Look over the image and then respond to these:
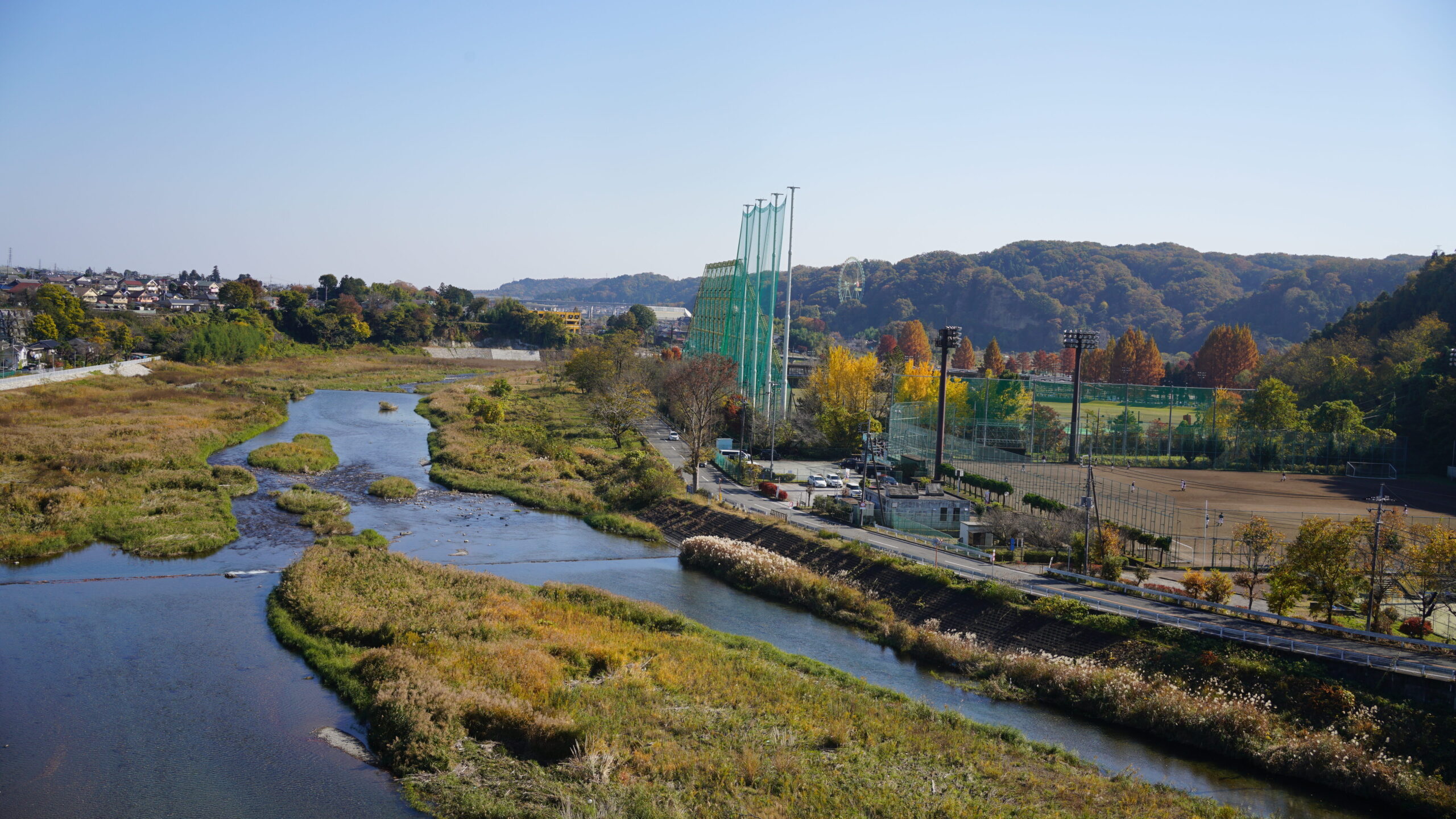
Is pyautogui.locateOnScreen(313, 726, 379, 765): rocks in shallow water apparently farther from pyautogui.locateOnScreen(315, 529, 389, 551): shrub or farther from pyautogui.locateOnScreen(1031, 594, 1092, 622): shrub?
pyautogui.locateOnScreen(1031, 594, 1092, 622): shrub

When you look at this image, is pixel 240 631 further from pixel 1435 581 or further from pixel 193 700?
pixel 1435 581

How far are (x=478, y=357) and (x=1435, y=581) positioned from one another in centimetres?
11561

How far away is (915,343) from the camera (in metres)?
121

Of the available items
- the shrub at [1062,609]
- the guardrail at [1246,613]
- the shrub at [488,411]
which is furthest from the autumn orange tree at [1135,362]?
the shrub at [1062,609]

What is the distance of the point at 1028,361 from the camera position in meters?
140

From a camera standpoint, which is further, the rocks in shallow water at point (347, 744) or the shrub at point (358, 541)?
the shrub at point (358, 541)

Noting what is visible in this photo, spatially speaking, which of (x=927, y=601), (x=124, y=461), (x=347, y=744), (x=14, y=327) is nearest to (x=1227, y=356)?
(x=927, y=601)

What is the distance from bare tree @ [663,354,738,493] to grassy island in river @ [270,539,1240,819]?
62.2 ft

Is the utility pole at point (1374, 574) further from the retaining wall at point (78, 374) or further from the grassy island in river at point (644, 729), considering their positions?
the retaining wall at point (78, 374)

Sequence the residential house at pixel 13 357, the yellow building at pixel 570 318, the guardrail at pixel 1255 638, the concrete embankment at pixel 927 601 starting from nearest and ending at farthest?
1. the guardrail at pixel 1255 638
2. the concrete embankment at pixel 927 601
3. the residential house at pixel 13 357
4. the yellow building at pixel 570 318

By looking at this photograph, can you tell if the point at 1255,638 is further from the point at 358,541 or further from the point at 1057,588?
the point at 358,541

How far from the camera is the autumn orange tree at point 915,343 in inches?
4668

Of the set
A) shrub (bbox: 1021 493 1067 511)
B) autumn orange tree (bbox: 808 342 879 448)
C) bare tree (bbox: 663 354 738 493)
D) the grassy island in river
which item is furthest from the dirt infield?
the grassy island in river

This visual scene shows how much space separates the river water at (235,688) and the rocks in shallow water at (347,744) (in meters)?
0.18
